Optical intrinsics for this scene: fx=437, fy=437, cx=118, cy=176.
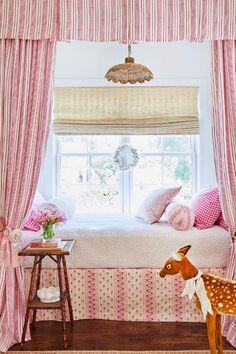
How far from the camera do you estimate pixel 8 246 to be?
3439mm

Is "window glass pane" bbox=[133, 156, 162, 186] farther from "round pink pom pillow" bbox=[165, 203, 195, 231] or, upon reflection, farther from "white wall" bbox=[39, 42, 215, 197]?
"round pink pom pillow" bbox=[165, 203, 195, 231]

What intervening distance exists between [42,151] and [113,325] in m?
1.64

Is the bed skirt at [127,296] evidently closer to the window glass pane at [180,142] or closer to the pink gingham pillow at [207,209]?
the pink gingham pillow at [207,209]

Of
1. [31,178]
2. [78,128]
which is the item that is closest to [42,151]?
[31,178]

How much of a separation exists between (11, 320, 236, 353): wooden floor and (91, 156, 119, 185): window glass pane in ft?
6.55

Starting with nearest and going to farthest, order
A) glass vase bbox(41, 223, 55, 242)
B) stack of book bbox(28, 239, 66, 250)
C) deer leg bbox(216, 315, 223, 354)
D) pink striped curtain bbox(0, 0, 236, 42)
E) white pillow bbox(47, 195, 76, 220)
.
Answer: deer leg bbox(216, 315, 223, 354), pink striped curtain bbox(0, 0, 236, 42), stack of book bbox(28, 239, 66, 250), glass vase bbox(41, 223, 55, 242), white pillow bbox(47, 195, 76, 220)

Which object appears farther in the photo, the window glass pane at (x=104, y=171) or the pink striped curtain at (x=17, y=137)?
the window glass pane at (x=104, y=171)

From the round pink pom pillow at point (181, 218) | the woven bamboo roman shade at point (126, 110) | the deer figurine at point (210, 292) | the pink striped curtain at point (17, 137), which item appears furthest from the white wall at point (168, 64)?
the deer figurine at point (210, 292)

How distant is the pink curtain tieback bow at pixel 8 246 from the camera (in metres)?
3.42

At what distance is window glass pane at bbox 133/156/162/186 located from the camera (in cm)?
545

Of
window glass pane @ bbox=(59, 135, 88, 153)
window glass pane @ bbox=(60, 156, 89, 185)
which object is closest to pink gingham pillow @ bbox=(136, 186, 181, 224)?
window glass pane @ bbox=(60, 156, 89, 185)

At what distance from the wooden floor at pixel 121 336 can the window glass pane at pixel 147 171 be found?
6.57 feet

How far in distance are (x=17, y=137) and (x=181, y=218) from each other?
1678 mm

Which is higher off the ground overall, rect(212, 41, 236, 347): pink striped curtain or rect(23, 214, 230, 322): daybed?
rect(212, 41, 236, 347): pink striped curtain
